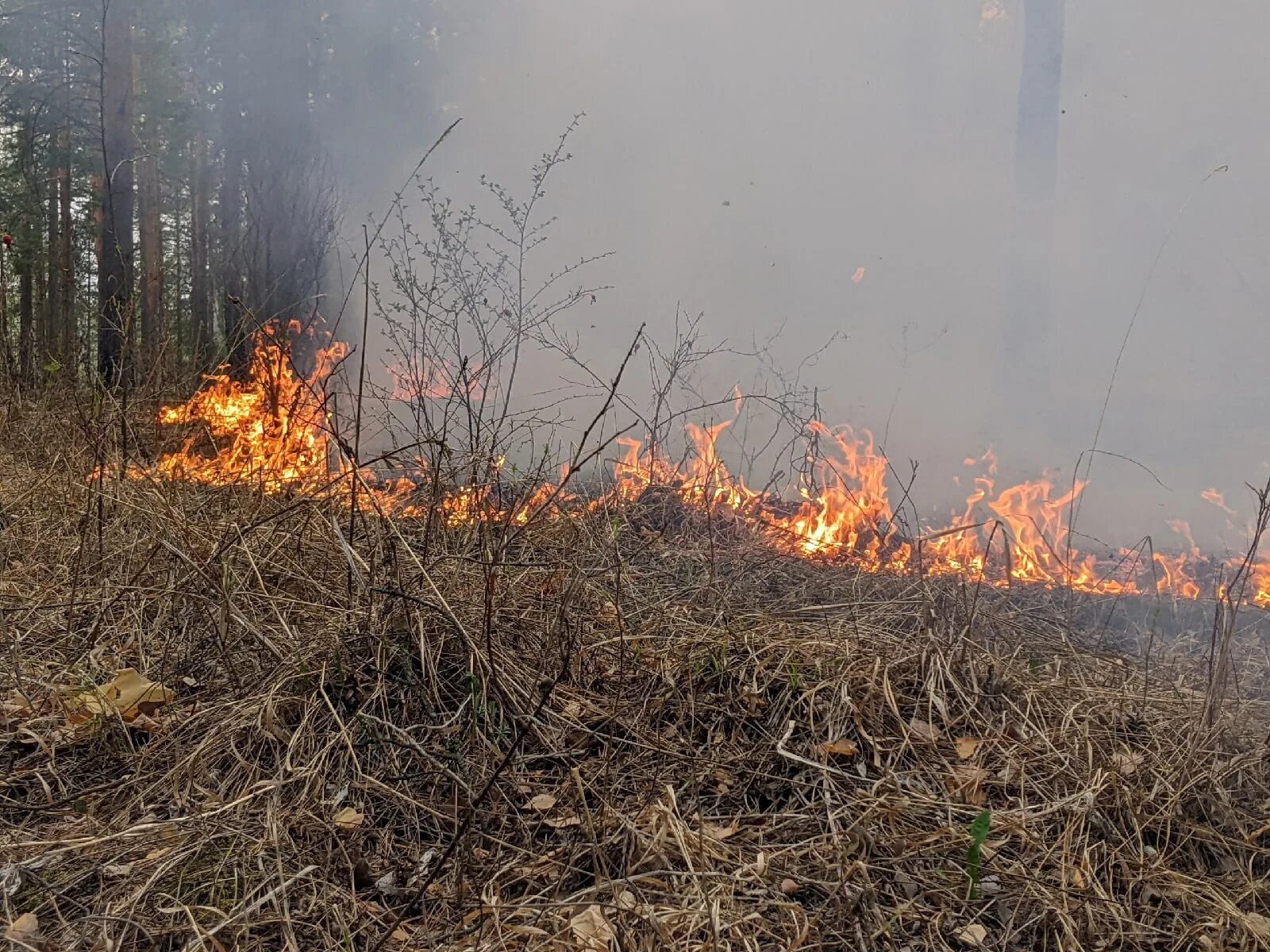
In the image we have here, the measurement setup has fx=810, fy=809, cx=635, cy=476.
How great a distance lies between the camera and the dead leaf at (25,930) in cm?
137

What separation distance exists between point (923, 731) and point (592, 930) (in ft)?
3.53

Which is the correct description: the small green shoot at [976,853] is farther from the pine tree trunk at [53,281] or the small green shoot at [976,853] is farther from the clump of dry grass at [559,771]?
the pine tree trunk at [53,281]

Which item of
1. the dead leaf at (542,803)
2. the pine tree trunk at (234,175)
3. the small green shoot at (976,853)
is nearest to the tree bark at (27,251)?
the pine tree trunk at (234,175)

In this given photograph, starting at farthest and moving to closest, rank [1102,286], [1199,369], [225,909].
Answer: [1102,286] → [1199,369] → [225,909]

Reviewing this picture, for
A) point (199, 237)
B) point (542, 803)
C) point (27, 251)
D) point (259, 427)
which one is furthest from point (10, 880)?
point (27, 251)

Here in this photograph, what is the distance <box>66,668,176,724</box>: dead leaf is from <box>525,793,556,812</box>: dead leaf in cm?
105

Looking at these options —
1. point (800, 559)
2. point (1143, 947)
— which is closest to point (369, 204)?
point (800, 559)

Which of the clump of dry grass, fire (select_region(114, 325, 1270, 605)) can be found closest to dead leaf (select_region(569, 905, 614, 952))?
the clump of dry grass

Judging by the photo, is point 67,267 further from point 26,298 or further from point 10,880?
point 26,298

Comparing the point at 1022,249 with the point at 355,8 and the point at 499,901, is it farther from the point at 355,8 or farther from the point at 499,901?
the point at 499,901

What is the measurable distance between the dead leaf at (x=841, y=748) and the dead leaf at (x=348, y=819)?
1113 mm

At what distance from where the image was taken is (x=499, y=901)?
1564mm

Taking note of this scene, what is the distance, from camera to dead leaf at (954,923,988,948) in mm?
1556

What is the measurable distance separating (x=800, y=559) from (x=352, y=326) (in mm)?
5524
